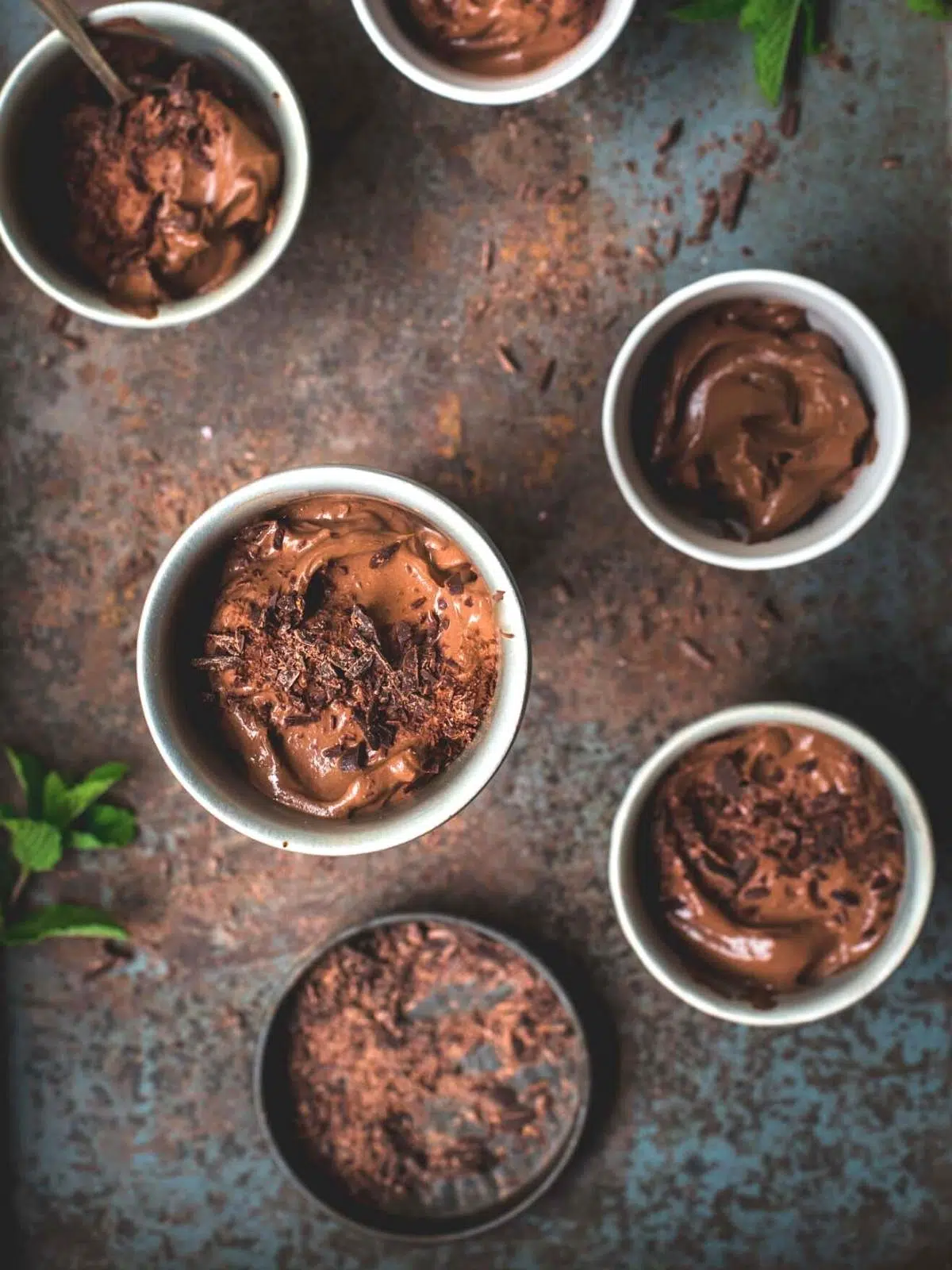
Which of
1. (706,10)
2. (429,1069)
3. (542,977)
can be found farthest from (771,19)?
(429,1069)

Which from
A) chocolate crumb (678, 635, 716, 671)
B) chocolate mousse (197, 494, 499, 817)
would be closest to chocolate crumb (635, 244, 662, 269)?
chocolate crumb (678, 635, 716, 671)

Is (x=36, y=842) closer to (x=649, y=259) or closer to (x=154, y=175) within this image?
(x=154, y=175)

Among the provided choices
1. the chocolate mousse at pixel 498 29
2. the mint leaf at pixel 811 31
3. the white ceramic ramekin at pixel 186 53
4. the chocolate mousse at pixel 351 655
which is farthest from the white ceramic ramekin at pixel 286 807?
the mint leaf at pixel 811 31

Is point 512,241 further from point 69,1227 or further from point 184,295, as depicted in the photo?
point 69,1227

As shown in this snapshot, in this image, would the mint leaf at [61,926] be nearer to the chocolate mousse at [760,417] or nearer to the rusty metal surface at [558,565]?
the rusty metal surface at [558,565]

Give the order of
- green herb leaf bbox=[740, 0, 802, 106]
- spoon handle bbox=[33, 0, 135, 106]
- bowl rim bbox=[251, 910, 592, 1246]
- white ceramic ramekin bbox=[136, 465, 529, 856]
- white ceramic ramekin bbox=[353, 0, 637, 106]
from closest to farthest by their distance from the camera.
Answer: white ceramic ramekin bbox=[136, 465, 529, 856] → spoon handle bbox=[33, 0, 135, 106] → white ceramic ramekin bbox=[353, 0, 637, 106] → green herb leaf bbox=[740, 0, 802, 106] → bowl rim bbox=[251, 910, 592, 1246]

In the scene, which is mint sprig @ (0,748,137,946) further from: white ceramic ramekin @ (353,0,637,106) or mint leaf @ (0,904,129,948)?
white ceramic ramekin @ (353,0,637,106)

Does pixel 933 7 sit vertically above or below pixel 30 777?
above
